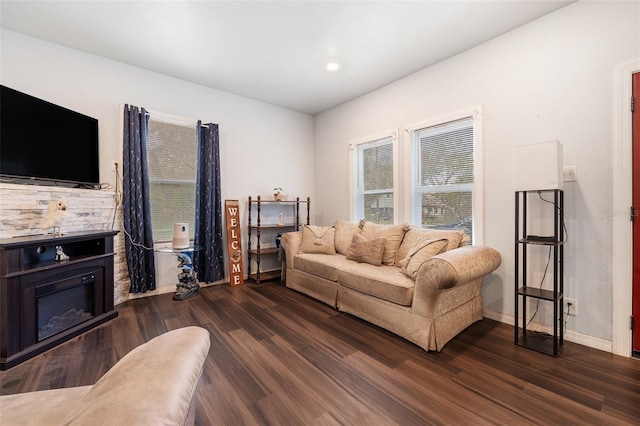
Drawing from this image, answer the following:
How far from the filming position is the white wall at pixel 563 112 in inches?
81.7

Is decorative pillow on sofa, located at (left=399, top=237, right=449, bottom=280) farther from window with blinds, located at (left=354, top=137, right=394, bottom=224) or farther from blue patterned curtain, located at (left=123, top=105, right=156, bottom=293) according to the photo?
blue patterned curtain, located at (left=123, top=105, right=156, bottom=293)

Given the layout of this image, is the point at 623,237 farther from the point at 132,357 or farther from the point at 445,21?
the point at 132,357

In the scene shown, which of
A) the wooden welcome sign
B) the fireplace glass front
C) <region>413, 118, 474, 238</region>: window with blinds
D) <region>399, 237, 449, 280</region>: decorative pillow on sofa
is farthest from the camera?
the wooden welcome sign

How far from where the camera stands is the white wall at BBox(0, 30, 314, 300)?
2.69 m

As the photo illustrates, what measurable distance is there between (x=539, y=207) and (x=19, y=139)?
4.54 meters

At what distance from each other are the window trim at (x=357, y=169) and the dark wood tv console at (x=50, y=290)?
3036 millimetres

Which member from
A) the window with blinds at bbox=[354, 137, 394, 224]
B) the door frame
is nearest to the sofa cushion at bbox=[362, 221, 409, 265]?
the window with blinds at bbox=[354, 137, 394, 224]

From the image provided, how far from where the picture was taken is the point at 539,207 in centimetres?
240

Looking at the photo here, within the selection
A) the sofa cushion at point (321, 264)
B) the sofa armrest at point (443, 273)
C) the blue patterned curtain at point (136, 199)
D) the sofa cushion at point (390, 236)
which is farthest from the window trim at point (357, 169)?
the blue patterned curtain at point (136, 199)

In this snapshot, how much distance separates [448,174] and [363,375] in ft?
7.63

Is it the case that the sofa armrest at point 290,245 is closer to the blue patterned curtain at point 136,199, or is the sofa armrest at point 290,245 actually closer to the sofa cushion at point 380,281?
the sofa cushion at point 380,281

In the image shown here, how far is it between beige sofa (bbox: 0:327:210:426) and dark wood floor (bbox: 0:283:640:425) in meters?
0.78

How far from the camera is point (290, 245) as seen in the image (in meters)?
3.74

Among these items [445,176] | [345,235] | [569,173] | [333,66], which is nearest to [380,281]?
[345,235]
